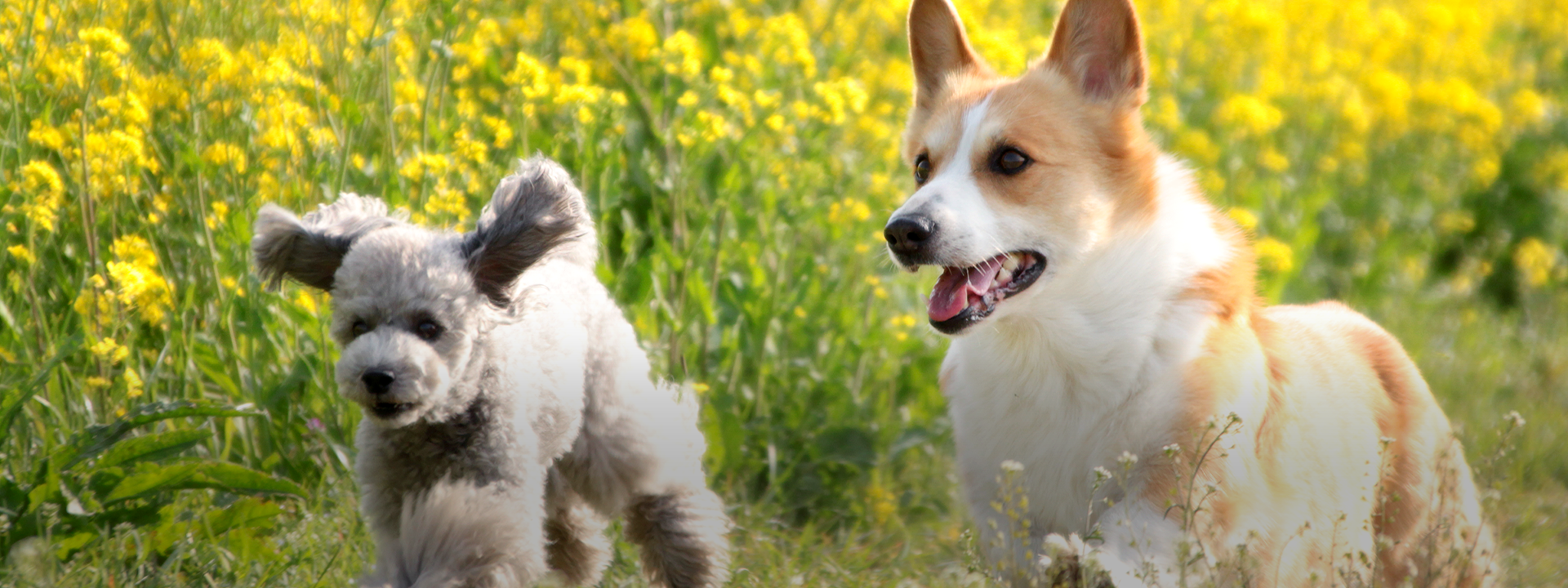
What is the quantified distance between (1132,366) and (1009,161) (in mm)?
491

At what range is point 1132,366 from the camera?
2492 millimetres

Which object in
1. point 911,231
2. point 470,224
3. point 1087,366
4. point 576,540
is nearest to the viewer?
point 911,231

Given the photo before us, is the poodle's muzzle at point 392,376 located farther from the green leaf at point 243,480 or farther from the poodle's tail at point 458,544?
the green leaf at point 243,480

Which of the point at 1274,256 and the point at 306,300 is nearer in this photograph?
the point at 306,300

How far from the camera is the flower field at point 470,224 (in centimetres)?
275

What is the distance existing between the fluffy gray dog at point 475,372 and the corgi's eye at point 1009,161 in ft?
2.81

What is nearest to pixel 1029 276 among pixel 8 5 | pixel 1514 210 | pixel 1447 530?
pixel 1447 530

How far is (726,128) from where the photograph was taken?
12.5ft

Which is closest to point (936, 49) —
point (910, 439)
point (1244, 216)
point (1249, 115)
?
point (910, 439)

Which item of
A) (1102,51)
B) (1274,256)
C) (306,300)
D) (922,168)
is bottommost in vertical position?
(1274,256)

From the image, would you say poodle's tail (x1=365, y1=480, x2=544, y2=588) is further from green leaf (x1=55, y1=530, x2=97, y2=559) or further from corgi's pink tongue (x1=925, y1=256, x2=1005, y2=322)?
corgi's pink tongue (x1=925, y1=256, x2=1005, y2=322)

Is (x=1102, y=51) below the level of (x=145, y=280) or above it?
above

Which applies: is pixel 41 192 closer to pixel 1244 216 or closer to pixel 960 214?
pixel 960 214

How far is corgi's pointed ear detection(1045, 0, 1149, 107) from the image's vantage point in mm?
2605
